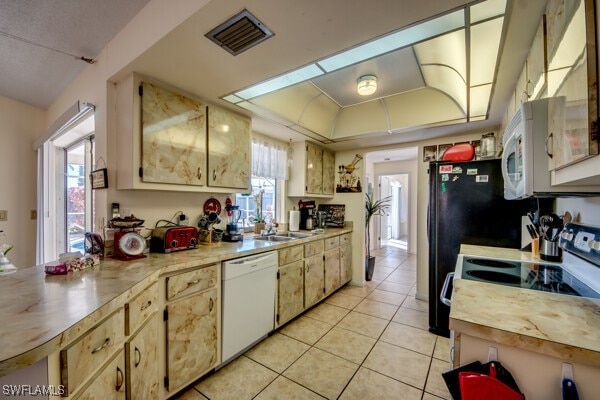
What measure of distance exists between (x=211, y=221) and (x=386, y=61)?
2.15 m

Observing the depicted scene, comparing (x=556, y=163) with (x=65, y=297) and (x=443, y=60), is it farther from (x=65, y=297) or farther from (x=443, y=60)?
(x=65, y=297)

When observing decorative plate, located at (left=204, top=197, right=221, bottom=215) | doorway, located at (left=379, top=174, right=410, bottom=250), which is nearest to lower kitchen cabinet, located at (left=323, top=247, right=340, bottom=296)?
decorative plate, located at (left=204, top=197, right=221, bottom=215)

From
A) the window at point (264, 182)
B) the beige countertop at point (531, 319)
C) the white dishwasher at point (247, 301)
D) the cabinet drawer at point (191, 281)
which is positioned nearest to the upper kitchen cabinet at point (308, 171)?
the window at point (264, 182)

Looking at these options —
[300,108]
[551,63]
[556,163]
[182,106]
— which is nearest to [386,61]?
[300,108]

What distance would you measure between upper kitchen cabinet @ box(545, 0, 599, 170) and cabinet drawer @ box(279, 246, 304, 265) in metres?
2.02

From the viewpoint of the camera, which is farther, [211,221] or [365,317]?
[365,317]

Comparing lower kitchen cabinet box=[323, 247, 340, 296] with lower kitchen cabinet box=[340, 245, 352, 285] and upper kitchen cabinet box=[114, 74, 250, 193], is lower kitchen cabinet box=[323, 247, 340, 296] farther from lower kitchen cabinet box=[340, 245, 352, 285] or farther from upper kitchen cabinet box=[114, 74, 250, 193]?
upper kitchen cabinet box=[114, 74, 250, 193]

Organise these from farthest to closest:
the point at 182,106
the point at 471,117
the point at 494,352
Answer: the point at 471,117, the point at 182,106, the point at 494,352

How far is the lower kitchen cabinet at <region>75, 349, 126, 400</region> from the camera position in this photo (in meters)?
0.89

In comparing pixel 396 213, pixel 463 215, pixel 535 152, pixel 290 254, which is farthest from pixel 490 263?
pixel 396 213

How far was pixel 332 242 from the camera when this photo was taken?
3.31 metres

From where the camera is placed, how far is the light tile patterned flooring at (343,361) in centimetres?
168

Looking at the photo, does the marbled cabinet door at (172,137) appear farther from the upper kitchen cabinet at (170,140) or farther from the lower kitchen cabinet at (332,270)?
the lower kitchen cabinet at (332,270)

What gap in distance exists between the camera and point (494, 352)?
83cm
